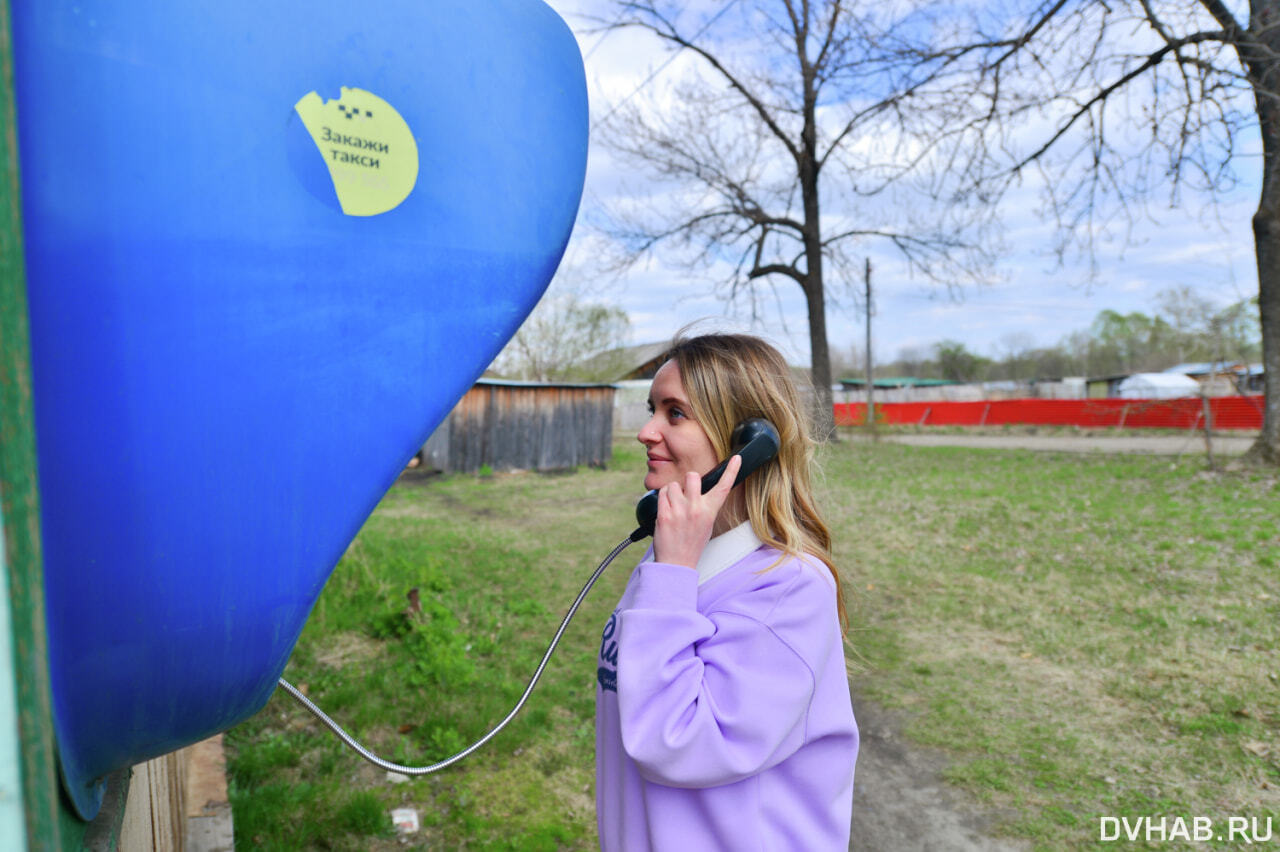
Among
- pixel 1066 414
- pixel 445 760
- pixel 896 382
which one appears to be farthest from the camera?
pixel 896 382

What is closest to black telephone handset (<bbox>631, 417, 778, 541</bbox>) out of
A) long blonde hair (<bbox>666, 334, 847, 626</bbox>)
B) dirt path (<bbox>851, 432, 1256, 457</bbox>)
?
long blonde hair (<bbox>666, 334, 847, 626</bbox>)

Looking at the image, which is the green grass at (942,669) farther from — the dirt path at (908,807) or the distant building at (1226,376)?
the distant building at (1226,376)

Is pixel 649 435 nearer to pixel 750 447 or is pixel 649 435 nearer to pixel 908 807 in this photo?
pixel 750 447

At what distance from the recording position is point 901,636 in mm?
5066

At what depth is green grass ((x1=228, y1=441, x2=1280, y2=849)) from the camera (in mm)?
3033

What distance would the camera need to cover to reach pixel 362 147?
38.8 inches

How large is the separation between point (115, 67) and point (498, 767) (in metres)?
3.15

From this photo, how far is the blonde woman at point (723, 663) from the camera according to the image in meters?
1.06

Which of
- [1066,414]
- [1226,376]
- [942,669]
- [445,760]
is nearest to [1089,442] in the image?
[1066,414]

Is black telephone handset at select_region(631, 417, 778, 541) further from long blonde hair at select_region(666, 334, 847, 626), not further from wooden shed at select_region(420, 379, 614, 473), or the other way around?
wooden shed at select_region(420, 379, 614, 473)

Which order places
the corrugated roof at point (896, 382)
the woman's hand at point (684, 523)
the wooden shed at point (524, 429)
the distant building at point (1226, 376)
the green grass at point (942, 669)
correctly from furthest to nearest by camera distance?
1. the corrugated roof at point (896, 382)
2. the wooden shed at point (524, 429)
3. the distant building at point (1226, 376)
4. the green grass at point (942, 669)
5. the woman's hand at point (684, 523)

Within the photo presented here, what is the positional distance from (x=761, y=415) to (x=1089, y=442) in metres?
19.0

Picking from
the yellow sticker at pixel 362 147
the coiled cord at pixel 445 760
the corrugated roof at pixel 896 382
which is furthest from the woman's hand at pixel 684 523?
the corrugated roof at pixel 896 382

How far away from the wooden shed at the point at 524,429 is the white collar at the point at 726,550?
14.0 metres
